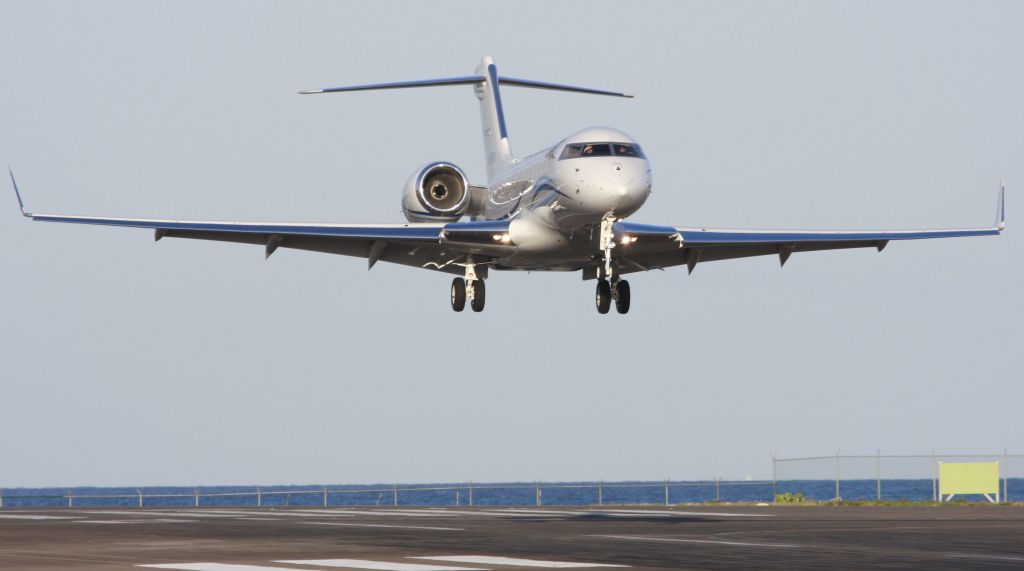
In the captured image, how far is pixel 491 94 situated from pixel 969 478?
2096 cm

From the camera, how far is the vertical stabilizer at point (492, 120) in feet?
157

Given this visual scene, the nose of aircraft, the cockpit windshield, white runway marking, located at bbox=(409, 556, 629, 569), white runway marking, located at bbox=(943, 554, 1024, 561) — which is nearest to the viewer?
white runway marking, located at bbox=(409, 556, 629, 569)

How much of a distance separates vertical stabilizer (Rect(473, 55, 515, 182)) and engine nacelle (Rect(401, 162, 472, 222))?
828cm

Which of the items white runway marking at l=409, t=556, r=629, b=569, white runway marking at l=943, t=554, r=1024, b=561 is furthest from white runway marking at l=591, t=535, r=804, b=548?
white runway marking at l=409, t=556, r=629, b=569

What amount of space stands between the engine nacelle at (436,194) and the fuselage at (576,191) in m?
4.56

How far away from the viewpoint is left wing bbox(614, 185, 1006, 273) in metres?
32.1

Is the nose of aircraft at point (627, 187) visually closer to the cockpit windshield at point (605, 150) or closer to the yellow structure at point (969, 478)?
the cockpit windshield at point (605, 150)

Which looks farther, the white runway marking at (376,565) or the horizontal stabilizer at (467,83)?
the horizontal stabilizer at (467,83)

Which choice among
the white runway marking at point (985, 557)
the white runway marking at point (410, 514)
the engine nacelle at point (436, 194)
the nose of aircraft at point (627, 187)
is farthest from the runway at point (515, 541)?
the engine nacelle at point (436, 194)

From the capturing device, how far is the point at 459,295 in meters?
36.6

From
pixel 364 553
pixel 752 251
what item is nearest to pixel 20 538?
pixel 364 553

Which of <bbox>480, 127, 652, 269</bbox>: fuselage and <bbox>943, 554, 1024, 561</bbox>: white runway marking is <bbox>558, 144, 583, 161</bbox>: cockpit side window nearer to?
<bbox>480, 127, 652, 269</bbox>: fuselage

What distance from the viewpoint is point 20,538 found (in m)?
24.7

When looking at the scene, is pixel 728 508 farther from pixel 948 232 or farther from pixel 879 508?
pixel 948 232
